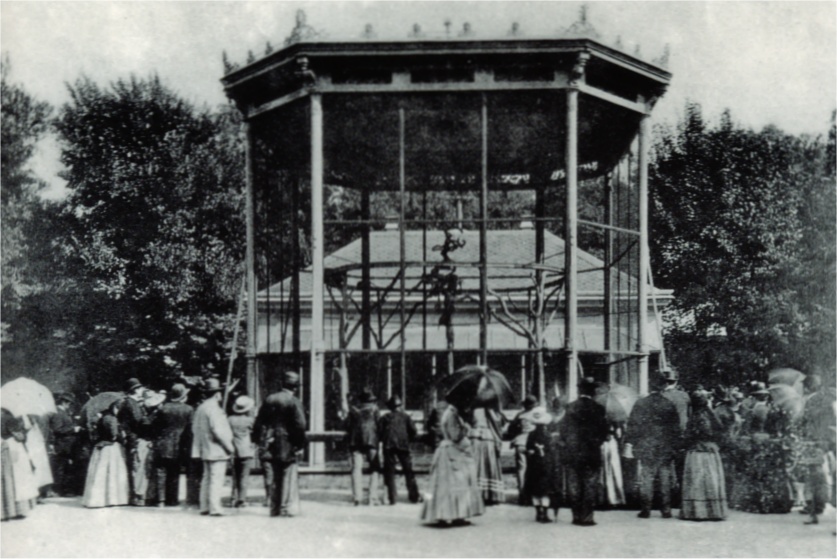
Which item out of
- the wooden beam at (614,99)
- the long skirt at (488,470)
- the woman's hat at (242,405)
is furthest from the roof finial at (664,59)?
the woman's hat at (242,405)

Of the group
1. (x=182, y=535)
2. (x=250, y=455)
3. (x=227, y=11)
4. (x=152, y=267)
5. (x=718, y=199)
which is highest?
Answer: (x=227, y=11)

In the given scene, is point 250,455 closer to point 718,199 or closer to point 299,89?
point 299,89

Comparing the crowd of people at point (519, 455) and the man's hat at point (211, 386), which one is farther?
the man's hat at point (211, 386)

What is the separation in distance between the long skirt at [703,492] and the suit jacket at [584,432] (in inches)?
54.3

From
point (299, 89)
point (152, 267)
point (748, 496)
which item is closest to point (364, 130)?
point (299, 89)

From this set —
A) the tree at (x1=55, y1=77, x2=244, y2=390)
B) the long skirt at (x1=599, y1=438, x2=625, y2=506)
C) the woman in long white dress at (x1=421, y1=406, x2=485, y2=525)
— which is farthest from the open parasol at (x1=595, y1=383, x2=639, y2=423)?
the tree at (x1=55, y1=77, x2=244, y2=390)

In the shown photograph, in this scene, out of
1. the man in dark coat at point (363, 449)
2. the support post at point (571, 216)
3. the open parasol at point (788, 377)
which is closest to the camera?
the man in dark coat at point (363, 449)

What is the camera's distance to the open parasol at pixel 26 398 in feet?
51.1

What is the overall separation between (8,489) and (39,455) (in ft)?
3.99

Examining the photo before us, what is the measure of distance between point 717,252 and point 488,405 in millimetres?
10583

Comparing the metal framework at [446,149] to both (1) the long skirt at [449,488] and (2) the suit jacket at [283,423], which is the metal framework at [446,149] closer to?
(2) the suit jacket at [283,423]

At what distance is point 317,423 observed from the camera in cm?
1556

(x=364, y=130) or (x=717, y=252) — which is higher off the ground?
(x=364, y=130)

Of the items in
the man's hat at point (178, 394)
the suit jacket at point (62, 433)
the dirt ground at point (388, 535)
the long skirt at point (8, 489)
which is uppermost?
the man's hat at point (178, 394)
